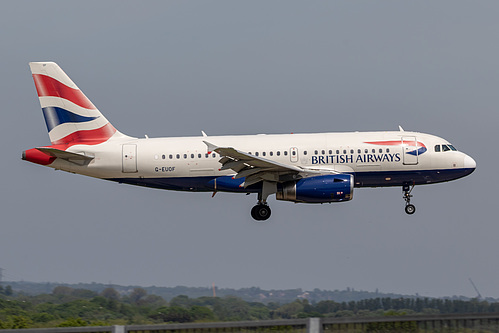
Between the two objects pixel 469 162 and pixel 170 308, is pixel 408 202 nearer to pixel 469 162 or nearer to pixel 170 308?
pixel 469 162

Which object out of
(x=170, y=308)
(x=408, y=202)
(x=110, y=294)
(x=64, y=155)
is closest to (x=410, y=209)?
(x=408, y=202)

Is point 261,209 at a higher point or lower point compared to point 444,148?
lower

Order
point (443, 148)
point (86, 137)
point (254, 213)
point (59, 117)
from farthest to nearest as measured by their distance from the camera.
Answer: point (59, 117)
point (86, 137)
point (254, 213)
point (443, 148)

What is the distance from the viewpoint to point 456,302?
23.0 m

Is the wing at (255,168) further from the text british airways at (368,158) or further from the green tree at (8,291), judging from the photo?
the green tree at (8,291)

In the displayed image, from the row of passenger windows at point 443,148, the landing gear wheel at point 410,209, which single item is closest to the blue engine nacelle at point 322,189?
the landing gear wheel at point 410,209

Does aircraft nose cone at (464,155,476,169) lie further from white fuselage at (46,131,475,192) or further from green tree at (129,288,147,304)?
green tree at (129,288,147,304)

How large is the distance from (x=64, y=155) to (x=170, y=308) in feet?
50.5

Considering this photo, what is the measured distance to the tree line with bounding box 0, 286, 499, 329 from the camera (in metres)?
23.4

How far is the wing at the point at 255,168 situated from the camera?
115 feet

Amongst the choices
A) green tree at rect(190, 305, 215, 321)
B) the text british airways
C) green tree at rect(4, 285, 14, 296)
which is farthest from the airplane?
green tree at rect(190, 305, 215, 321)

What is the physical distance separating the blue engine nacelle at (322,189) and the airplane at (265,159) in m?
0.05

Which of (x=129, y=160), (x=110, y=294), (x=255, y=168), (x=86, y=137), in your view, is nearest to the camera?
(x=110, y=294)

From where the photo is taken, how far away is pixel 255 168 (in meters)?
36.3
